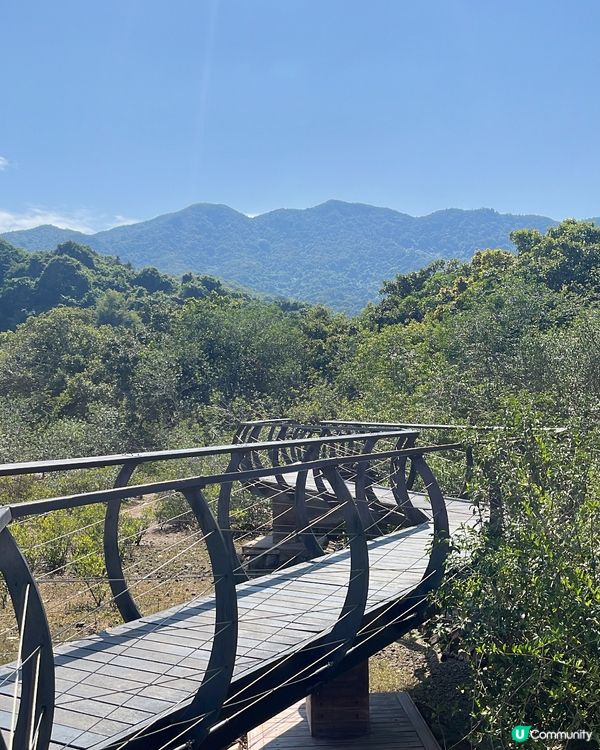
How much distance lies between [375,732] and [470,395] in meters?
6.63

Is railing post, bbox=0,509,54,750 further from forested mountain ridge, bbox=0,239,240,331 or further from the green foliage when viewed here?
forested mountain ridge, bbox=0,239,240,331

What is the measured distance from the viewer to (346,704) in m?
5.38

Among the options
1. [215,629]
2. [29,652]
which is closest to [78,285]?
[215,629]

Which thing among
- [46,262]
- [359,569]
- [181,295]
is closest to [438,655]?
[359,569]

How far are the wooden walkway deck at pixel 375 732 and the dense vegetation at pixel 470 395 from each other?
444mm

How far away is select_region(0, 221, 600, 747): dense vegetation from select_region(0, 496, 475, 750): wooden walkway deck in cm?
79

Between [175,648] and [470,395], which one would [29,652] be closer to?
[175,648]

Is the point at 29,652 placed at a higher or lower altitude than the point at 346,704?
higher

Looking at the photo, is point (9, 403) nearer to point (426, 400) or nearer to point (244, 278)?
point (426, 400)

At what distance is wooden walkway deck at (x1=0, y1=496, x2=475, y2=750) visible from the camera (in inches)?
113

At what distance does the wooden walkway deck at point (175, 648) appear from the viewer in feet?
9.39

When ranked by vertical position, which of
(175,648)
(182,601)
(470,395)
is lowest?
(182,601)

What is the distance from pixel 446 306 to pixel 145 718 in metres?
22.6

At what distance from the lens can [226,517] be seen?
5566 millimetres
